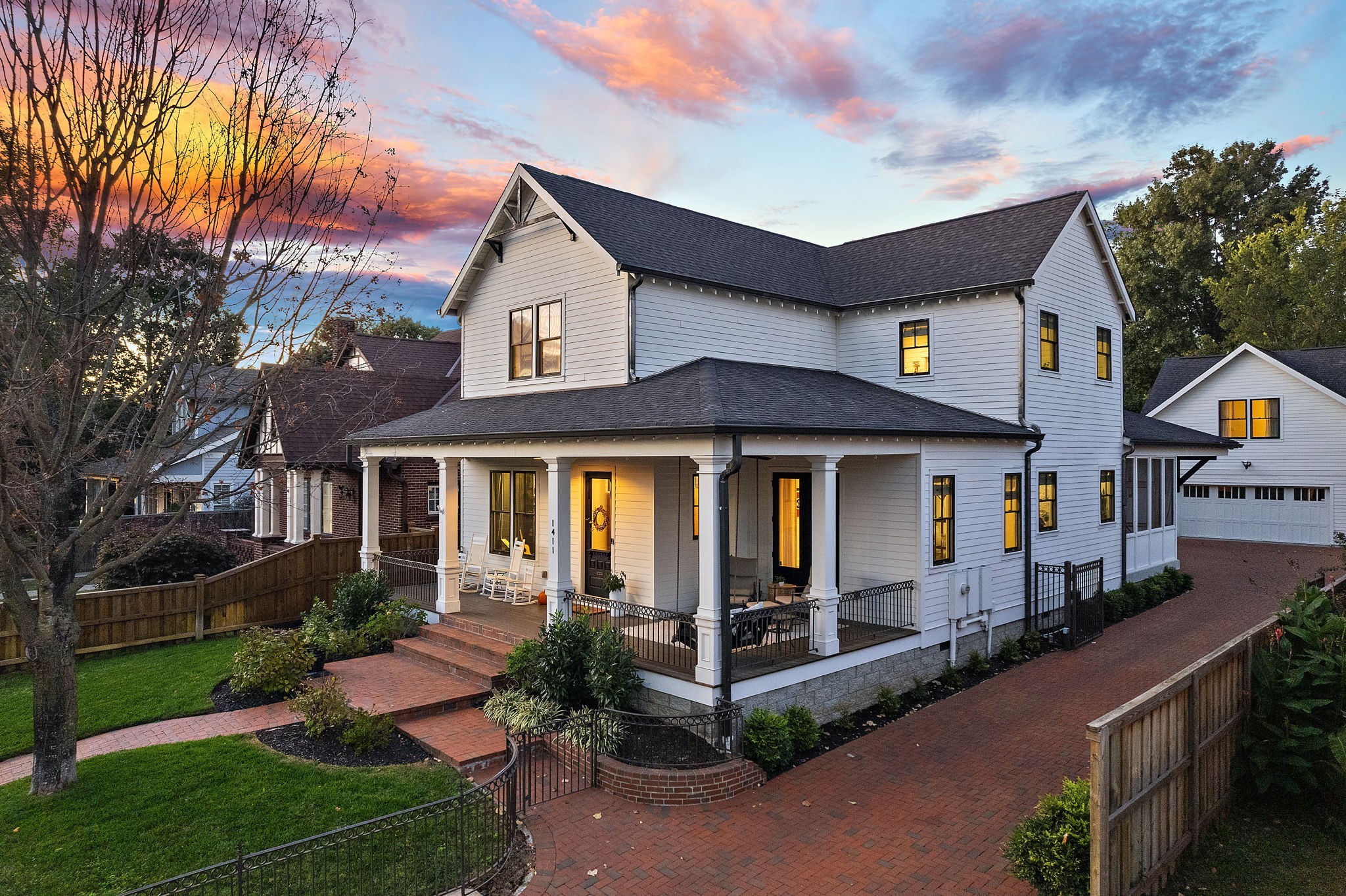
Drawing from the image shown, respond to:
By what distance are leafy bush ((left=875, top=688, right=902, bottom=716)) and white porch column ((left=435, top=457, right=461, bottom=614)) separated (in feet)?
25.4

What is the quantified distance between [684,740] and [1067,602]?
943 centimetres

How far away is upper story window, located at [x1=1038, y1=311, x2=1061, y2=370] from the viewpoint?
1522 cm

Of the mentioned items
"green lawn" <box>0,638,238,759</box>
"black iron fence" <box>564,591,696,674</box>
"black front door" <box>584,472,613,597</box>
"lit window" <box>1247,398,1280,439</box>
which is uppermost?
"lit window" <box>1247,398,1280,439</box>

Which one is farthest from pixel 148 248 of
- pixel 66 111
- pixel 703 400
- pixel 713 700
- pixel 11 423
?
pixel 713 700

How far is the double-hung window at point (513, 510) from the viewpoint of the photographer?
1583 centimetres

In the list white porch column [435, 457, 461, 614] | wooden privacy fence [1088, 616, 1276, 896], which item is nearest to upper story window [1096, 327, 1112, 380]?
wooden privacy fence [1088, 616, 1276, 896]

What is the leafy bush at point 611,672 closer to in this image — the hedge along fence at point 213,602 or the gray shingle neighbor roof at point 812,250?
the gray shingle neighbor roof at point 812,250

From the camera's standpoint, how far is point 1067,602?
14578 millimetres

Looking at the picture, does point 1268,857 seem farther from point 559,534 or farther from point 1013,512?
point 559,534

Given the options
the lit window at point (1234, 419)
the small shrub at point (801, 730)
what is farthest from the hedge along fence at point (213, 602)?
the lit window at point (1234, 419)

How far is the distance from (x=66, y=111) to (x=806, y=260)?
1486 centimetres

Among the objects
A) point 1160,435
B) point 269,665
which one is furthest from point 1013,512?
point 269,665

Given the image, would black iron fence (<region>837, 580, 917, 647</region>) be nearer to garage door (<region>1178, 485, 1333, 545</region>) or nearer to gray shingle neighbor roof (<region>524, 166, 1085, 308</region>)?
gray shingle neighbor roof (<region>524, 166, 1085, 308</region>)

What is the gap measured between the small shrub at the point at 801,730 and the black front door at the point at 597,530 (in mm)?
5407
